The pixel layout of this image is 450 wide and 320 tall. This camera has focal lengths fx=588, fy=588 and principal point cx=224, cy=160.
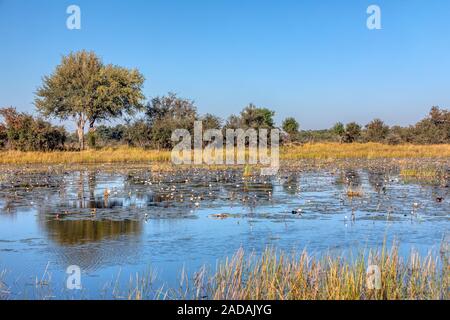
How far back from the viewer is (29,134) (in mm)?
38406

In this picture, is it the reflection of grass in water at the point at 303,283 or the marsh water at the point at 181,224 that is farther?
the marsh water at the point at 181,224

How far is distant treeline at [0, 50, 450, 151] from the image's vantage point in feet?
132

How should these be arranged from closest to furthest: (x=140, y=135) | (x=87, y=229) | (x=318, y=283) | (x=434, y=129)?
(x=318, y=283), (x=87, y=229), (x=140, y=135), (x=434, y=129)

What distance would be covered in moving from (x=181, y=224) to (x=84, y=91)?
1454 inches

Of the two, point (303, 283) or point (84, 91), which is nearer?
point (303, 283)

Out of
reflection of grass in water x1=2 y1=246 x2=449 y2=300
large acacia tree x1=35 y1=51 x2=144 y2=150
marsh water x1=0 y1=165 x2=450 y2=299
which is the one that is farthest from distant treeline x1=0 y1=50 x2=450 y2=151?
reflection of grass in water x1=2 y1=246 x2=449 y2=300

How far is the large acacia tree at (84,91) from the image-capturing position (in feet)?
152

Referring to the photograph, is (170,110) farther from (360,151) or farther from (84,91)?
(360,151)

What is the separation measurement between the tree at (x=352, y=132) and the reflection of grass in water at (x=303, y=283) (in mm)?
46394

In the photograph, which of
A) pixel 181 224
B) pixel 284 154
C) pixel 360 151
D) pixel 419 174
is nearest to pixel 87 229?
pixel 181 224

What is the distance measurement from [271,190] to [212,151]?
63.9 feet

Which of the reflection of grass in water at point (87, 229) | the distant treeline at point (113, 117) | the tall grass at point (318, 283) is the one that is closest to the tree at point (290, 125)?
the distant treeline at point (113, 117)

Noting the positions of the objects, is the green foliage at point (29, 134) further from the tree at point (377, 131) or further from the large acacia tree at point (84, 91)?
the tree at point (377, 131)

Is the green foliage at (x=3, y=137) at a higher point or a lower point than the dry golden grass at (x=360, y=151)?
higher
